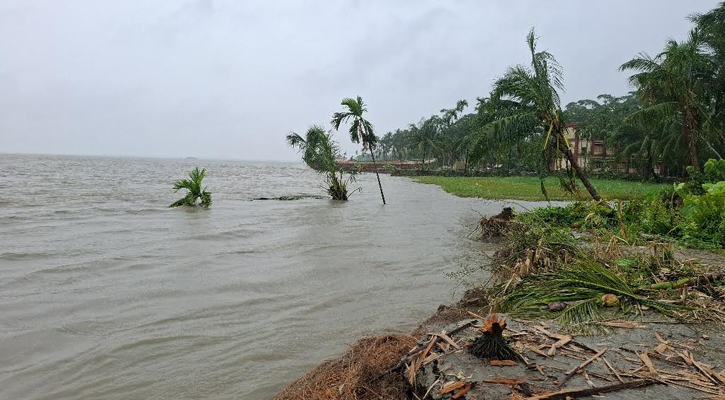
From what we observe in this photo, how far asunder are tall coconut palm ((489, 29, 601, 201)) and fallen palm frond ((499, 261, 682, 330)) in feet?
30.4

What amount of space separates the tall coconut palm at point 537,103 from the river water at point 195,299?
3.73m

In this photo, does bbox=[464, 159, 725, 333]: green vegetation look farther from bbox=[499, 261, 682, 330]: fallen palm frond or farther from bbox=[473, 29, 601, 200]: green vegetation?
bbox=[473, 29, 601, 200]: green vegetation

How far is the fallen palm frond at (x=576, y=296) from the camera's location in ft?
12.0

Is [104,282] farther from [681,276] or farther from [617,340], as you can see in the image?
[681,276]

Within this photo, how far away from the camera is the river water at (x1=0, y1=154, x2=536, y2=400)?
159 inches

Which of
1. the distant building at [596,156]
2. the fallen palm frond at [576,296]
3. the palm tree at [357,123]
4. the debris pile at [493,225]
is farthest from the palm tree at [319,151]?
the distant building at [596,156]

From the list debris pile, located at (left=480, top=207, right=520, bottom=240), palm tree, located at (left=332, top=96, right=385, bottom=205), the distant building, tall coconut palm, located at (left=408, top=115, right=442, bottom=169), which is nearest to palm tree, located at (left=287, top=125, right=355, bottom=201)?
palm tree, located at (left=332, top=96, right=385, bottom=205)

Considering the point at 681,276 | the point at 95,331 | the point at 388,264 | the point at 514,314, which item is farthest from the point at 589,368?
the point at 388,264

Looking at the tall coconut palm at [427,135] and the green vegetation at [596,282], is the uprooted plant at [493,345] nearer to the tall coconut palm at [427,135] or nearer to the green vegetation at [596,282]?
the green vegetation at [596,282]

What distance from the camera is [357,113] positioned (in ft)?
69.2

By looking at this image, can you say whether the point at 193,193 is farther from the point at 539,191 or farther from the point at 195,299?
the point at 539,191

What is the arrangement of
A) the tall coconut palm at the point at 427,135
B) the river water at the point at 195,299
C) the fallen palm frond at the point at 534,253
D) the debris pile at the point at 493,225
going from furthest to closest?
the tall coconut palm at the point at 427,135 → the debris pile at the point at 493,225 → the fallen palm frond at the point at 534,253 → the river water at the point at 195,299

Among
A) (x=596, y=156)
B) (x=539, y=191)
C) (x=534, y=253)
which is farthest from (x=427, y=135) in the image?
(x=534, y=253)

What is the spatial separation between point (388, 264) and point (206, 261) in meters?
3.57
